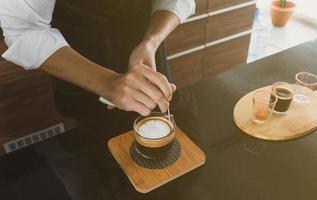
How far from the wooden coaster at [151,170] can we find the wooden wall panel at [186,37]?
1.42 metres

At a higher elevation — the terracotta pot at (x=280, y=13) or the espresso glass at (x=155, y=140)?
the espresso glass at (x=155, y=140)

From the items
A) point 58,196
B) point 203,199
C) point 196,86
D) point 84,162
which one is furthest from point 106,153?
point 196,86

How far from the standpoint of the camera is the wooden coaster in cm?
90

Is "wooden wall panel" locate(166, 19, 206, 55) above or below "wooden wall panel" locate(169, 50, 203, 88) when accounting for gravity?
above

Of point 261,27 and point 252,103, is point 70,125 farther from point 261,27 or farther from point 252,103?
point 261,27

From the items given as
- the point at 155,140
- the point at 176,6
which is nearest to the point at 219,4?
the point at 176,6

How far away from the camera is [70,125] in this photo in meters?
2.24

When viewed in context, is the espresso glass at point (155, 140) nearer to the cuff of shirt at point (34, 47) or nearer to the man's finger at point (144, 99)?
the man's finger at point (144, 99)

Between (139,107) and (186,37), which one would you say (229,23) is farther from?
(139,107)

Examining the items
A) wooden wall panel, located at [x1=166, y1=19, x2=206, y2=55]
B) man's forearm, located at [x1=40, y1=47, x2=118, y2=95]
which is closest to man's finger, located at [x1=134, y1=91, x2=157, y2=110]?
man's forearm, located at [x1=40, y1=47, x2=118, y2=95]

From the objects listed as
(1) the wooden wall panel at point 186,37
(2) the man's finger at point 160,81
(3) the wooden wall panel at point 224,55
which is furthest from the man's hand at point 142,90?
(3) the wooden wall panel at point 224,55

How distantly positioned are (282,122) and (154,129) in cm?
43

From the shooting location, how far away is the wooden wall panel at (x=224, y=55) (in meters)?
2.70

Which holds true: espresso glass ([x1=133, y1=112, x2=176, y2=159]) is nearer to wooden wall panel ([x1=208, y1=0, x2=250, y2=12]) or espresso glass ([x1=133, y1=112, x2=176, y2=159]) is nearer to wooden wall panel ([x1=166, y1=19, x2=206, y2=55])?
wooden wall panel ([x1=166, y1=19, x2=206, y2=55])
